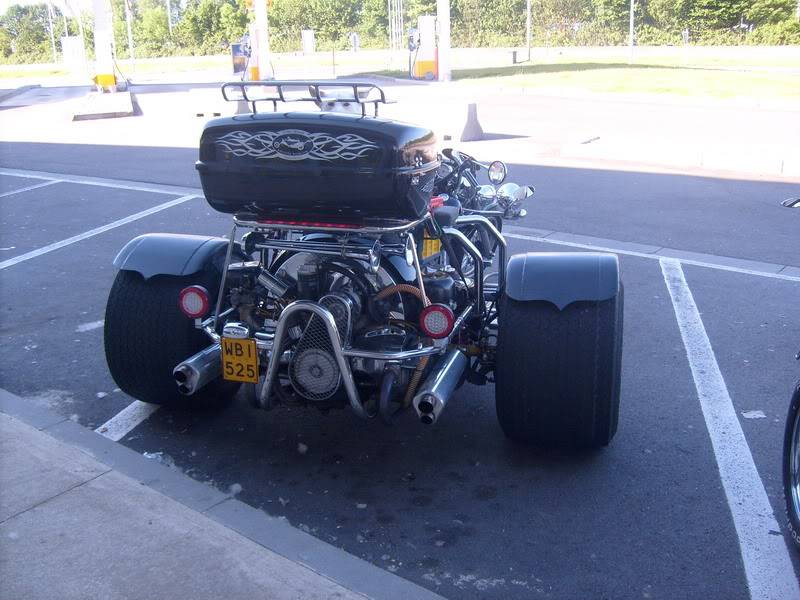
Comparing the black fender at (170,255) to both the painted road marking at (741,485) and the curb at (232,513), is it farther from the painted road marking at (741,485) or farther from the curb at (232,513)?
the painted road marking at (741,485)

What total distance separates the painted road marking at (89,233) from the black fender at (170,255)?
428cm

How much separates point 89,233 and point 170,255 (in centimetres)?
566

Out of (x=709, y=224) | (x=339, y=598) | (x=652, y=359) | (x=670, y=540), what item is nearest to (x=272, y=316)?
(x=339, y=598)

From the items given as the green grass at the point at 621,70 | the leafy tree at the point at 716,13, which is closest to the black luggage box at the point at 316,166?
the green grass at the point at 621,70

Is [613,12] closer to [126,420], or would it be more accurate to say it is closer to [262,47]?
[262,47]

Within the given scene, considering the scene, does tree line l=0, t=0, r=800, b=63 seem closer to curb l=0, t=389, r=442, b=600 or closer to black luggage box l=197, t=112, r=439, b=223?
curb l=0, t=389, r=442, b=600

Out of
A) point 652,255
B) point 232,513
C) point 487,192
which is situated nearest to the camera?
point 232,513

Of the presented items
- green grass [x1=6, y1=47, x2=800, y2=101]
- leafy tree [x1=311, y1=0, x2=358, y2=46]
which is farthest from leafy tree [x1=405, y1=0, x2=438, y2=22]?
leafy tree [x1=311, y1=0, x2=358, y2=46]

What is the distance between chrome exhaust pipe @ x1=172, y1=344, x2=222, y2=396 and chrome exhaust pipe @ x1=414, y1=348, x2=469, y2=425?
1.12 metres

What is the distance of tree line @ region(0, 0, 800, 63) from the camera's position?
46.6 meters

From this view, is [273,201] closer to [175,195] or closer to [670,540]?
[670,540]

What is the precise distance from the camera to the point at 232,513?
13.8 feet

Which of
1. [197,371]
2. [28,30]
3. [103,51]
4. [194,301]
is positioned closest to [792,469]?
[197,371]

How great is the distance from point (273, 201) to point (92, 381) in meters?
2.25
